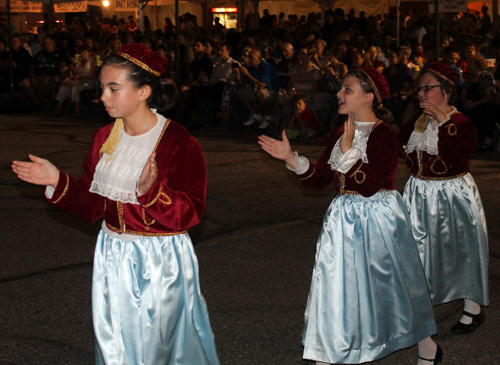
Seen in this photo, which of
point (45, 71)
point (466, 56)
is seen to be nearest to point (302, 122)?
point (466, 56)

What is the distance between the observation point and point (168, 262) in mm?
2852

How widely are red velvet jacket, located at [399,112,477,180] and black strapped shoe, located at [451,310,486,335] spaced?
2.89 feet

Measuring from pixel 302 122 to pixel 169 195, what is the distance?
9.05 metres

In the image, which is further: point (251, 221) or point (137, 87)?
point (251, 221)

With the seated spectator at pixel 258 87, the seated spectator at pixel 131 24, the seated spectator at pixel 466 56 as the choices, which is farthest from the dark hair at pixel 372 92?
the seated spectator at pixel 131 24

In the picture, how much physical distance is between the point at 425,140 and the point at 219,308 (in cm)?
173

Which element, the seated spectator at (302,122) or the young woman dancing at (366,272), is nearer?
the young woman dancing at (366,272)

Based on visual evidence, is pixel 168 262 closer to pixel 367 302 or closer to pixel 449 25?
pixel 367 302

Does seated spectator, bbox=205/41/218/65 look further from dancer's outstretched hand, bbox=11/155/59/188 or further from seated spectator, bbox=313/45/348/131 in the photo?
dancer's outstretched hand, bbox=11/155/59/188

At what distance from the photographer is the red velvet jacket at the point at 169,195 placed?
275 cm

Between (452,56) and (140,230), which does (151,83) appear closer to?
(140,230)

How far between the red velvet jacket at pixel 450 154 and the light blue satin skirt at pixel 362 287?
33.1 inches

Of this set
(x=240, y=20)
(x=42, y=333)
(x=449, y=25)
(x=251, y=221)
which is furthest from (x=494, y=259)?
(x=240, y=20)

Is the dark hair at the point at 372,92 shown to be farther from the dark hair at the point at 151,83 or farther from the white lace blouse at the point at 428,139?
the dark hair at the point at 151,83
